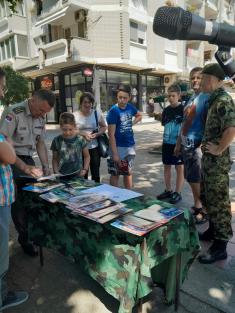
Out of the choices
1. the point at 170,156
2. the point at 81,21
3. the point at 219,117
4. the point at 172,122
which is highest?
the point at 81,21

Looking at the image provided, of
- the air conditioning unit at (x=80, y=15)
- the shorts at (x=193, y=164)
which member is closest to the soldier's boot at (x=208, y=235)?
the shorts at (x=193, y=164)

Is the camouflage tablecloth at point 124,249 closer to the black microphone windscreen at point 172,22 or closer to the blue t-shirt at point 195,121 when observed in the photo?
the black microphone windscreen at point 172,22

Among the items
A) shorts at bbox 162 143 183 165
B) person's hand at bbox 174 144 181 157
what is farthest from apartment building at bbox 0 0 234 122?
person's hand at bbox 174 144 181 157

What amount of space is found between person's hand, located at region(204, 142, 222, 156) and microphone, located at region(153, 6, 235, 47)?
115 cm

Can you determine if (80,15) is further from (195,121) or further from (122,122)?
(195,121)

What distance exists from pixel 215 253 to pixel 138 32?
1725cm

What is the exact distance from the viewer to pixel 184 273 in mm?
2203

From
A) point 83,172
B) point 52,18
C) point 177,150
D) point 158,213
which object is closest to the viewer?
point 158,213

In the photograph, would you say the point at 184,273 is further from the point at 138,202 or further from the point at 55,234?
the point at 55,234

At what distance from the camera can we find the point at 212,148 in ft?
8.55

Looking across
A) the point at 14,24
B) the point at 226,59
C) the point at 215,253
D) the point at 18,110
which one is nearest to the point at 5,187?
the point at 18,110

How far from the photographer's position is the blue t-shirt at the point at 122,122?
3.93m

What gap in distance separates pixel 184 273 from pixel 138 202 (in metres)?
0.69

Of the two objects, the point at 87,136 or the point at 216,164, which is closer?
the point at 216,164
